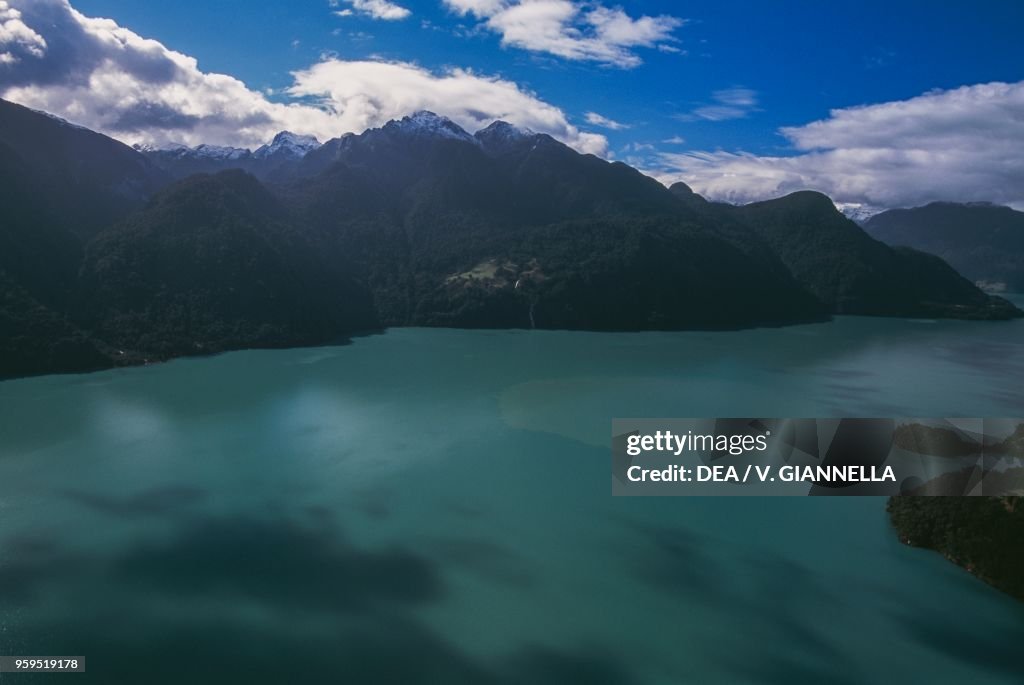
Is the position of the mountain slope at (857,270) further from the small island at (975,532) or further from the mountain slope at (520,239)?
the small island at (975,532)

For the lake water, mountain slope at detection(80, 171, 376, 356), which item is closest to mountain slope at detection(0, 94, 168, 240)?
mountain slope at detection(80, 171, 376, 356)

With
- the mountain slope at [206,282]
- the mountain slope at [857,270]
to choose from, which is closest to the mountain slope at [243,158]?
the mountain slope at [206,282]

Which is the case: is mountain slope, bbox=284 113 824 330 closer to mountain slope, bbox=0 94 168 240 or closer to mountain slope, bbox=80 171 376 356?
mountain slope, bbox=80 171 376 356

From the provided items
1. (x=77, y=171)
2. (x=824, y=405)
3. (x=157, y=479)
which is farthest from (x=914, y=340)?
(x=77, y=171)

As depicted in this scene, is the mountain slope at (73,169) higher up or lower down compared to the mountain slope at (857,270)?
higher up

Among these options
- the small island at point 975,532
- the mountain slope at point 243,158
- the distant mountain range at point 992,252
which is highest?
the mountain slope at point 243,158

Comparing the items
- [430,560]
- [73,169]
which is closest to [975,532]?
[430,560]
